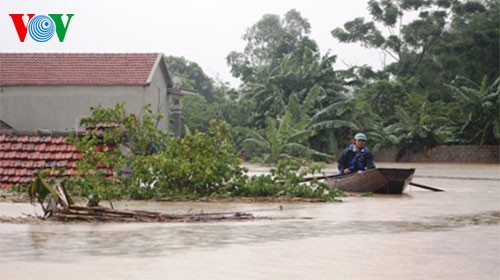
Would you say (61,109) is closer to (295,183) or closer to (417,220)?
(295,183)

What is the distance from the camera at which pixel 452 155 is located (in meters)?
45.3

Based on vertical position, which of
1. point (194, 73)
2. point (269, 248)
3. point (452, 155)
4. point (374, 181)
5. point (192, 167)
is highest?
point (194, 73)

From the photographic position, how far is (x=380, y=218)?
1346 cm

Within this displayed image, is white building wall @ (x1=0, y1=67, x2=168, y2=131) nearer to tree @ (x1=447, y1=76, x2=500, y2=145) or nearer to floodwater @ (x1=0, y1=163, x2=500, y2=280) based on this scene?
tree @ (x1=447, y1=76, x2=500, y2=145)

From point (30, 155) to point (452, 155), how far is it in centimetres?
2966

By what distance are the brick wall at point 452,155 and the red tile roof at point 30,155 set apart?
29080mm

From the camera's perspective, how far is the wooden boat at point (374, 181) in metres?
19.6

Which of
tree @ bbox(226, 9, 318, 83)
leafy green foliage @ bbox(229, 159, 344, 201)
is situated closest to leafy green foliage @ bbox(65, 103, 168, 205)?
leafy green foliage @ bbox(229, 159, 344, 201)

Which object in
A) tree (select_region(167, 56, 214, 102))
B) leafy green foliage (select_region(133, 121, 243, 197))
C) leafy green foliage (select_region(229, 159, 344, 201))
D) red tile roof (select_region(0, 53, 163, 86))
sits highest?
tree (select_region(167, 56, 214, 102))

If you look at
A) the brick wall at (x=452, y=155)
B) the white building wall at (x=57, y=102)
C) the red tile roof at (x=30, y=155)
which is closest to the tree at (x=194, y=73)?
the brick wall at (x=452, y=155)

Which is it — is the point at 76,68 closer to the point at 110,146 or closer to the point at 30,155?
the point at 30,155

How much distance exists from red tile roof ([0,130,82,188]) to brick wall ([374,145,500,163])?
95.4 feet

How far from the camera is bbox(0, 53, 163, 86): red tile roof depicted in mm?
39219

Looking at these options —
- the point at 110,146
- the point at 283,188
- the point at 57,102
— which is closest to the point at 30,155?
the point at 110,146
